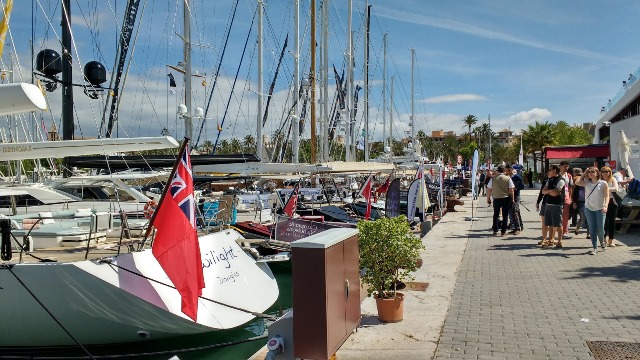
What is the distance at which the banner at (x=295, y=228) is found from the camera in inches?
483

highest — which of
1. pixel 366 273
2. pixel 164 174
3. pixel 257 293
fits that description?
pixel 164 174

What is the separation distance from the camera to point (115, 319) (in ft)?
23.6

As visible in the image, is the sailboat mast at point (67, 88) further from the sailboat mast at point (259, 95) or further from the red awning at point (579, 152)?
the red awning at point (579, 152)

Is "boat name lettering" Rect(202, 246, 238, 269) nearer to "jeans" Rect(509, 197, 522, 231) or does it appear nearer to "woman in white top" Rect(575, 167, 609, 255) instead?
"woman in white top" Rect(575, 167, 609, 255)

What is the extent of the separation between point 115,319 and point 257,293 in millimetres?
2472

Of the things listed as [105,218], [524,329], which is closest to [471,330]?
[524,329]

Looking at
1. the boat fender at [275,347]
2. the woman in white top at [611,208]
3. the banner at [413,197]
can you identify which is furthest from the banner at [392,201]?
the boat fender at [275,347]

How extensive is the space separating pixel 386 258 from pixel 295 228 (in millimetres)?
5902

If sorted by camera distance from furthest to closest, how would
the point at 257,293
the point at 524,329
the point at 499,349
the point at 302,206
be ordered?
1. the point at 302,206
2. the point at 257,293
3. the point at 524,329
4. the point at 499,349

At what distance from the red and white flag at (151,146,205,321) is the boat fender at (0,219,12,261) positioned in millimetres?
2327

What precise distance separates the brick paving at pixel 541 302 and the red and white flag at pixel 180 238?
9.95ft

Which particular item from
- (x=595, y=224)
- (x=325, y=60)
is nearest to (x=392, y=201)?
(x=595, y=224)

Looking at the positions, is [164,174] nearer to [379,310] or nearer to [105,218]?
[105,218]

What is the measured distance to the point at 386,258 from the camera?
21.5 feet
